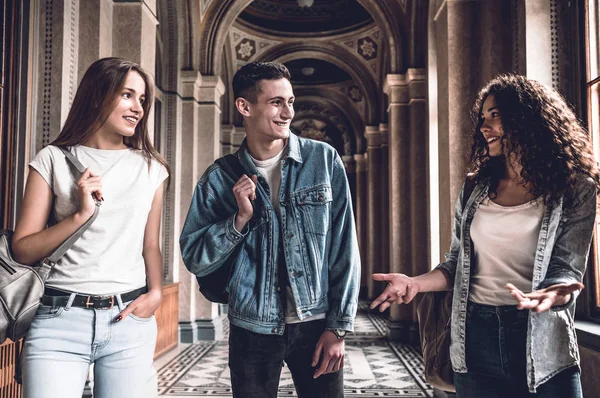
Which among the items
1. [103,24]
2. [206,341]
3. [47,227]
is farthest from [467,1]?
[206,341]

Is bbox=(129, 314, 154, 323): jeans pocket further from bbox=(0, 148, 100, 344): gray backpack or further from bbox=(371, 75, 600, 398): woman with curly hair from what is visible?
bbox=(371, 75, 600, 398): woman with curly hair

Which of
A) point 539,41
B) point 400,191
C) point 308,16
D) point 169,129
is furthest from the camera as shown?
point 308,16

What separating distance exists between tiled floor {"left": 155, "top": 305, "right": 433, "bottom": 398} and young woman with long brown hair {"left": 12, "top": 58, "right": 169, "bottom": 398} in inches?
168

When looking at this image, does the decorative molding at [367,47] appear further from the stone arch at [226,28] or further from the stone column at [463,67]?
the stone column at [463,67]

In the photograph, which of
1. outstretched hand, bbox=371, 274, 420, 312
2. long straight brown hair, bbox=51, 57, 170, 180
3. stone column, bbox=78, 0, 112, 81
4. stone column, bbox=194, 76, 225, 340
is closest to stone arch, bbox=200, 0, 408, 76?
stone column, bbox=194, 76, 225, 340

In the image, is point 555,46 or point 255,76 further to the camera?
point 555,46

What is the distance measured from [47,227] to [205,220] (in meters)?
0.56

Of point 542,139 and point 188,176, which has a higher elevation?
point 188,176

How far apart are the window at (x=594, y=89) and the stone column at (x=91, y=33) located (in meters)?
3.99

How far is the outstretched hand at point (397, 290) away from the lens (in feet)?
6.54

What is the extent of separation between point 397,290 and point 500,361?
42 centimetres

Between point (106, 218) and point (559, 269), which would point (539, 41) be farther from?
point (106, 218)

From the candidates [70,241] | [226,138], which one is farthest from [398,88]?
[70,241]

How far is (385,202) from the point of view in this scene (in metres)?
15.0
